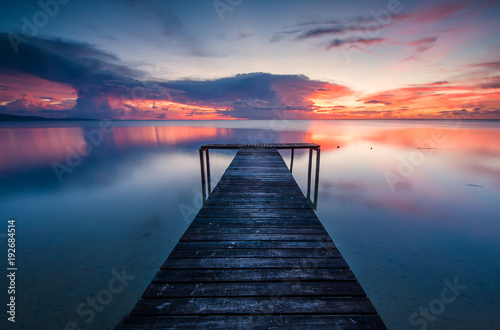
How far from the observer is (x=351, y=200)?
36.5ft

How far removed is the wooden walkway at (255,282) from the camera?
1.94 meters

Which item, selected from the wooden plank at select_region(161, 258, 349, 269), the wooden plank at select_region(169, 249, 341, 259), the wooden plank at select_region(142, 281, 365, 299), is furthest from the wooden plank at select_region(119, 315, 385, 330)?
the wooden plank at select_region(169, 249, 341, 259)

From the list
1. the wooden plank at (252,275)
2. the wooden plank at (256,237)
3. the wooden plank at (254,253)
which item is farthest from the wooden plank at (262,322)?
the wooden plank at (256,237)

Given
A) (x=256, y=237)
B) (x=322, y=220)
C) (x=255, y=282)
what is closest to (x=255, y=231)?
(x=256, y=237)

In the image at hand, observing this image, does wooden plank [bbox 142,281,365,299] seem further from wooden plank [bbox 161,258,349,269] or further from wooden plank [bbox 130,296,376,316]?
wooden plank [bbox 161,258,349,269]

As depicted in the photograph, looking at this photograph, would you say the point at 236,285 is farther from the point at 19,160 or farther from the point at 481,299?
the point at 19,160

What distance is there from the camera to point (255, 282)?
2.39 meters

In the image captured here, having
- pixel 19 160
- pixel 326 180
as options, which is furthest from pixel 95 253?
pixel 19 160

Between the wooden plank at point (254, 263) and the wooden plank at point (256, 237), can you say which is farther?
the wooden plank at point (256, 237)

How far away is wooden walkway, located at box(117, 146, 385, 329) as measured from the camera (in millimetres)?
1941

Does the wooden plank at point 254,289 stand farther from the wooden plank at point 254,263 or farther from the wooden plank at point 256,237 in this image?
the wooden plank at point 256,237

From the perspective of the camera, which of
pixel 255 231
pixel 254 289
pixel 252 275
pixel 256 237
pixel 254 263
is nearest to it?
A: pixel 254 289

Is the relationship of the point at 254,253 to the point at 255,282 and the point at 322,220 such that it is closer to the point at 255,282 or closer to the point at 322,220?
the point at 255,282

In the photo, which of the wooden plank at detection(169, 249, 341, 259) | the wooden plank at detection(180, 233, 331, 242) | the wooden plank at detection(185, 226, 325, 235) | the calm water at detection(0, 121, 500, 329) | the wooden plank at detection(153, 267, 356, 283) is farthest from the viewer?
the calm water at detection(0, 121, 500, 329)
